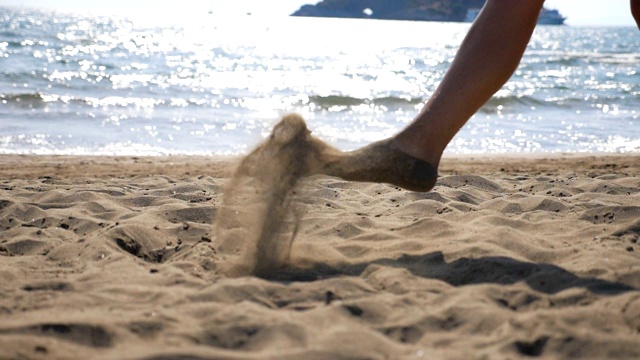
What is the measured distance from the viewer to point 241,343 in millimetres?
1646

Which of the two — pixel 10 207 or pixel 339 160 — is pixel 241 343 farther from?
pixel 10 207

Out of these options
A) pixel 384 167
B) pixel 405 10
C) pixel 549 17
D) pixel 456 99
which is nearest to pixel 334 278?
pixel 384 167

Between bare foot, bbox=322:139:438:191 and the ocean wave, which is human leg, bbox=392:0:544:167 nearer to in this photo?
bare foot, bbox=322:139:438:191

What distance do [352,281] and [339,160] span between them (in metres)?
0.50

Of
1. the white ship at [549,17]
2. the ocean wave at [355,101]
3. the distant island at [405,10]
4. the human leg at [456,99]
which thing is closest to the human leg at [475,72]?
the human leg at [456,99]

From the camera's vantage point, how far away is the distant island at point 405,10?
85.8 meters

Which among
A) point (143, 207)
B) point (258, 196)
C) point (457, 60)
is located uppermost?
point (457, 60)

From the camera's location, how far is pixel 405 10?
313 ft

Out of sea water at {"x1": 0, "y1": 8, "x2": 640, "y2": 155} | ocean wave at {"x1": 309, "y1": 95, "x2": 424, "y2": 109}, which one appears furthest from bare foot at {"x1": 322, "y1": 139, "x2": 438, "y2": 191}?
ocean wave at {"x1": 309, "y1": 95, "x2": 424, "y2": 109}

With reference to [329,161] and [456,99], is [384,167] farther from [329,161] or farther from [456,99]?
[456,99]

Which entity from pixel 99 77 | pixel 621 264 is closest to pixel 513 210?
pixel 621 264

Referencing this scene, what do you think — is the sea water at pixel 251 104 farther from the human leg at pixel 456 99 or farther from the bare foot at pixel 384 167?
the human leg at pixel 456 99

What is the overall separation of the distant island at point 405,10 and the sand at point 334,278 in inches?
3206

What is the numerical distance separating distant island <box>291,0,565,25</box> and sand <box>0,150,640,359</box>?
81441 millimetres
